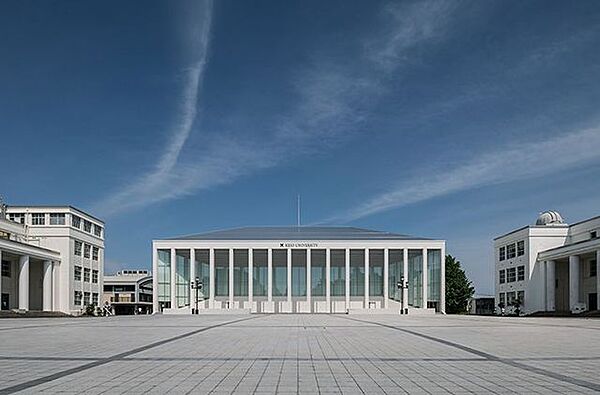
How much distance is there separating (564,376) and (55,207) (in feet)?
252

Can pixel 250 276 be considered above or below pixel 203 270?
below

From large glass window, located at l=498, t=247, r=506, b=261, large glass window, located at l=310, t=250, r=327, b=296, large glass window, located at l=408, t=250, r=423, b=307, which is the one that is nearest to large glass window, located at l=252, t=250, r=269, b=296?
large glass window, located at l=310, t=250, r=327, b=296

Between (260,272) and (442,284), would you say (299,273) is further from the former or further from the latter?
(442,284)

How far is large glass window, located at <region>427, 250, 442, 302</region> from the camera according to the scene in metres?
91.7

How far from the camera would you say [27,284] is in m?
70.2

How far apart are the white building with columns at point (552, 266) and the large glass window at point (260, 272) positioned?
108ft

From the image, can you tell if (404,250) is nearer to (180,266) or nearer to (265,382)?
(180,266)

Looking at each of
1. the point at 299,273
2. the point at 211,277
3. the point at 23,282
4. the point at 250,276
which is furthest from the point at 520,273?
the point at 23,282

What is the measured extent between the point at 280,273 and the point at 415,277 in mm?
19386

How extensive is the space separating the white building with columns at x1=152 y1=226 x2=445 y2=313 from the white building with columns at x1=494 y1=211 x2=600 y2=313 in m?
10.4

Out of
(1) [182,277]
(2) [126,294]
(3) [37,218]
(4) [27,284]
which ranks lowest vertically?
(2) [126,294]

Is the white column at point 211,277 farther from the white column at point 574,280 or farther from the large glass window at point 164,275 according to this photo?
the white column at point 574,280

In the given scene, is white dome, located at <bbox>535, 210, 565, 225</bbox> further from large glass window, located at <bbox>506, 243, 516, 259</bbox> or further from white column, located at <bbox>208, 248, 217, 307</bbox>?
white column, located at <bbox>208, 248, 217, 307</bbox>

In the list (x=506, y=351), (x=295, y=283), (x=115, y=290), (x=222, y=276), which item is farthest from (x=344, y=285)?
(x=506, y=351)
